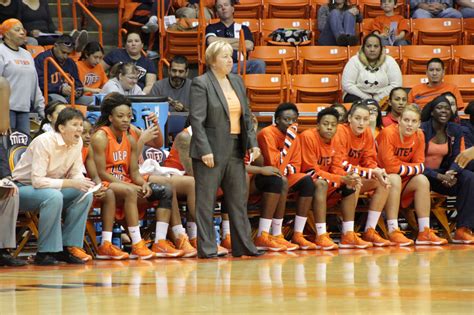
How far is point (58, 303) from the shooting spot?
6.60 metres

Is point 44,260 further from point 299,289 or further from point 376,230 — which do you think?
point 376,230

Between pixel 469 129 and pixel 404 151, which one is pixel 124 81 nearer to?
pixel 404 151

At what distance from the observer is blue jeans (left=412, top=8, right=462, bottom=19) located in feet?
55.1

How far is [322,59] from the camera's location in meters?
15.6

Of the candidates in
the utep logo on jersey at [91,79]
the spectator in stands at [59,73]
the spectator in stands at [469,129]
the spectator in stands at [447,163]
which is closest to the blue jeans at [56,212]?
the spectator in stands at [59,73]

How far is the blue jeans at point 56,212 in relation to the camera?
9.62m

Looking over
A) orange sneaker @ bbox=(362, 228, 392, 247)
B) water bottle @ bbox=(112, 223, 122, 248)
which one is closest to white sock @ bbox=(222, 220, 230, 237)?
water bottle @ bbox=(112, 223, 122, 248)

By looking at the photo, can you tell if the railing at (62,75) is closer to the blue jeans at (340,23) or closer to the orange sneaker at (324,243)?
the orange sneaker at (324,243)

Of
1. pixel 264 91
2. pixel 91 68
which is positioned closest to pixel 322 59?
pixel 264 91

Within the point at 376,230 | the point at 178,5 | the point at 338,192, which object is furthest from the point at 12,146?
the point at 178,5

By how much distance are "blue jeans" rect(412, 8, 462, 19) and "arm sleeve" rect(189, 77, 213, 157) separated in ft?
24.7

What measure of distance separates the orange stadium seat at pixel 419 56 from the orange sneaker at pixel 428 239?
458 cm

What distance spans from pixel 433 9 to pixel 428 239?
620 centimetres

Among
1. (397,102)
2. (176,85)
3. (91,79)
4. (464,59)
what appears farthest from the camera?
(464,59)
